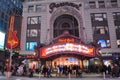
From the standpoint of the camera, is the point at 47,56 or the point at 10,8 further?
the point at 10,8

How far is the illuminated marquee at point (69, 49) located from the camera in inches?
1125

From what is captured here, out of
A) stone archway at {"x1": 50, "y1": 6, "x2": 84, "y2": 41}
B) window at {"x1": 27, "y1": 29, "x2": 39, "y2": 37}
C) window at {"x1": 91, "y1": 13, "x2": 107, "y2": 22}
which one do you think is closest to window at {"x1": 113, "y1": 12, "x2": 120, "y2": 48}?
window at {"x1": 91, "y1": 13, "x2": 107, "y2": 22}

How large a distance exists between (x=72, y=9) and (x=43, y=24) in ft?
28.6

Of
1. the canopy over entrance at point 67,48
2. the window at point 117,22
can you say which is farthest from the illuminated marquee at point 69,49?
the window at point 117,22

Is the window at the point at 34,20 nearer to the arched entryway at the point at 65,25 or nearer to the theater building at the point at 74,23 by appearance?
the theater building at the point at 74,23

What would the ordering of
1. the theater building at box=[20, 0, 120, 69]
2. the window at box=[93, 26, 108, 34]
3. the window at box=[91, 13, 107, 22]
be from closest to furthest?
1. the theater building at box=[20, 0, 120, 69]
2. the window at box=[93, 26, 108, 34]
3. the window at box=[91, 13, 107, 22]

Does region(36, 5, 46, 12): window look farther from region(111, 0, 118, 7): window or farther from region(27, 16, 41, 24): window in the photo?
region(111, 0, 118, 7): window

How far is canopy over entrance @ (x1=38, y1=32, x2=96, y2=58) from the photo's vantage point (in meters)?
28.5

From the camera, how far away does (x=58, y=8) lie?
44250 millimetres

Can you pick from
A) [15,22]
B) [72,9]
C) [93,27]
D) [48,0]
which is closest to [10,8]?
[48,0]

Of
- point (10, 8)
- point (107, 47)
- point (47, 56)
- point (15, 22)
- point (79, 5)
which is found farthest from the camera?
point (10, 8)

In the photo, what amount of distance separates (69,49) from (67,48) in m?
0.39

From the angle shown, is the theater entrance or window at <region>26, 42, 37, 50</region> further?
window at <region>26, 42, 37, 50</region>

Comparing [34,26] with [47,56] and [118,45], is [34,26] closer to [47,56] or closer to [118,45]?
[47,56]
